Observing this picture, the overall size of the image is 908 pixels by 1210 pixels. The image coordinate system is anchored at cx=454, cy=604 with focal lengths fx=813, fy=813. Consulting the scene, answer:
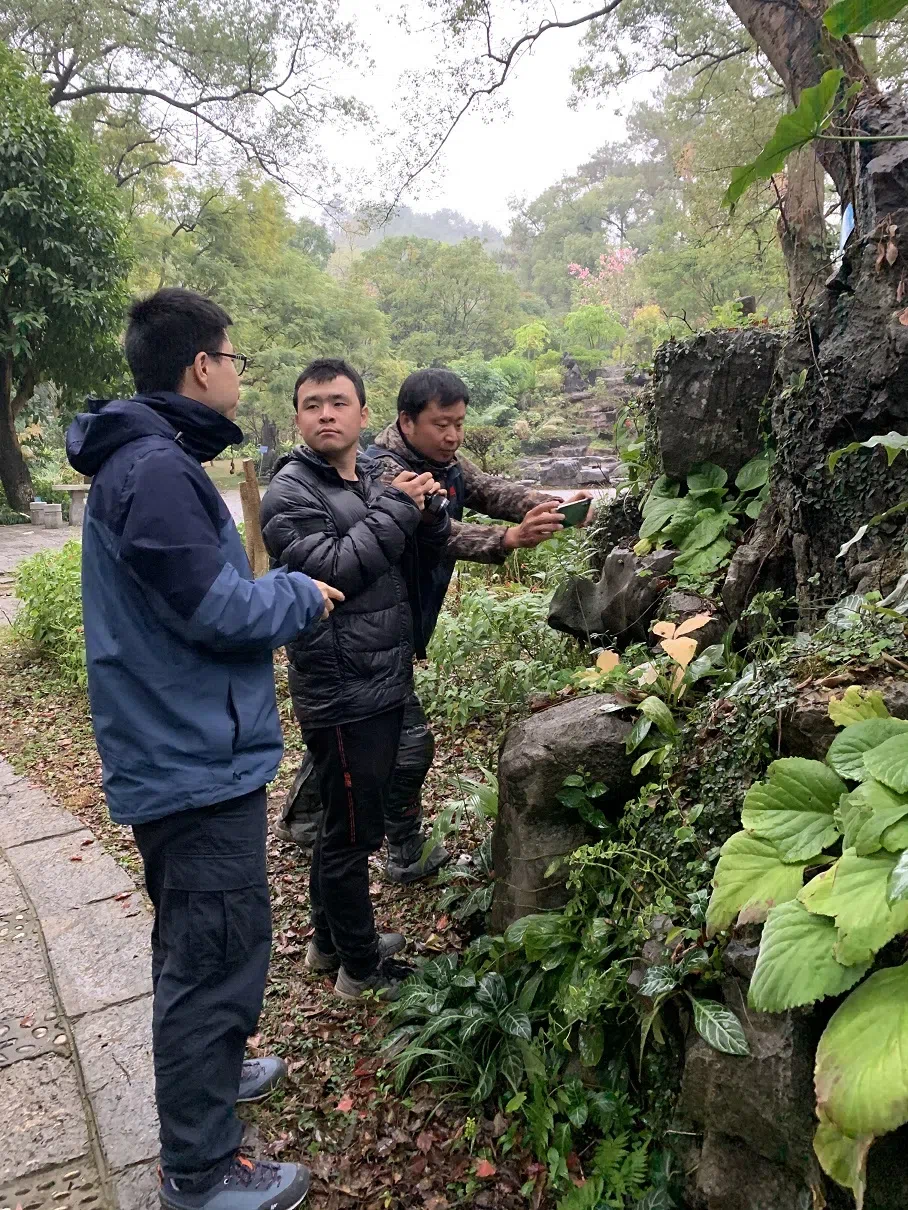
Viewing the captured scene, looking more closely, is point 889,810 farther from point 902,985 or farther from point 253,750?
point 253,750

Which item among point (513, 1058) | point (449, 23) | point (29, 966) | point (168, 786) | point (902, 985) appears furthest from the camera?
point (449, 23)

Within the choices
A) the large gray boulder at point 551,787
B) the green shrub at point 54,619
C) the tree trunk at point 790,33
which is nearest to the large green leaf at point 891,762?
the large gray boulder at point 551,787

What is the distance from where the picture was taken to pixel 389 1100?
1.97 metres

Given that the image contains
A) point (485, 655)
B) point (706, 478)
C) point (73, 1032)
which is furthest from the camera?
point (485, 655)

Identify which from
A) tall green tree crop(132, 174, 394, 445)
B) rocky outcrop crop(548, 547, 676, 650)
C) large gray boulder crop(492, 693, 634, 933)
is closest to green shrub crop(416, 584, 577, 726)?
rocky outcrop crop(548, 547, 676, 650)

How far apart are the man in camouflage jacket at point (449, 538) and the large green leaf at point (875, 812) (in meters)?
1.36

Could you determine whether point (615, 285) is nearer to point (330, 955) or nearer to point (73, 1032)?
point (330, 955)

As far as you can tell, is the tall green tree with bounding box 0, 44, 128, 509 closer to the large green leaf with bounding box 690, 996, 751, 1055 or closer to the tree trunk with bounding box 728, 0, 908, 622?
the tree trunk with bounding box 728, 0, 908, 622

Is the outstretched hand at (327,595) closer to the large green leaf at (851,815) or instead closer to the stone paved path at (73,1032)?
the large green leaf at (851,815)

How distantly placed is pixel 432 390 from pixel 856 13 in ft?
4.45

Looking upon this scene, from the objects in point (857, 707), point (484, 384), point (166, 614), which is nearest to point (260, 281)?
point (484, 384)

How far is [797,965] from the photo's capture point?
1.29 meters

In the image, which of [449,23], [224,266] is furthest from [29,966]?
[224,266]

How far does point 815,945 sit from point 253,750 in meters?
1.07
